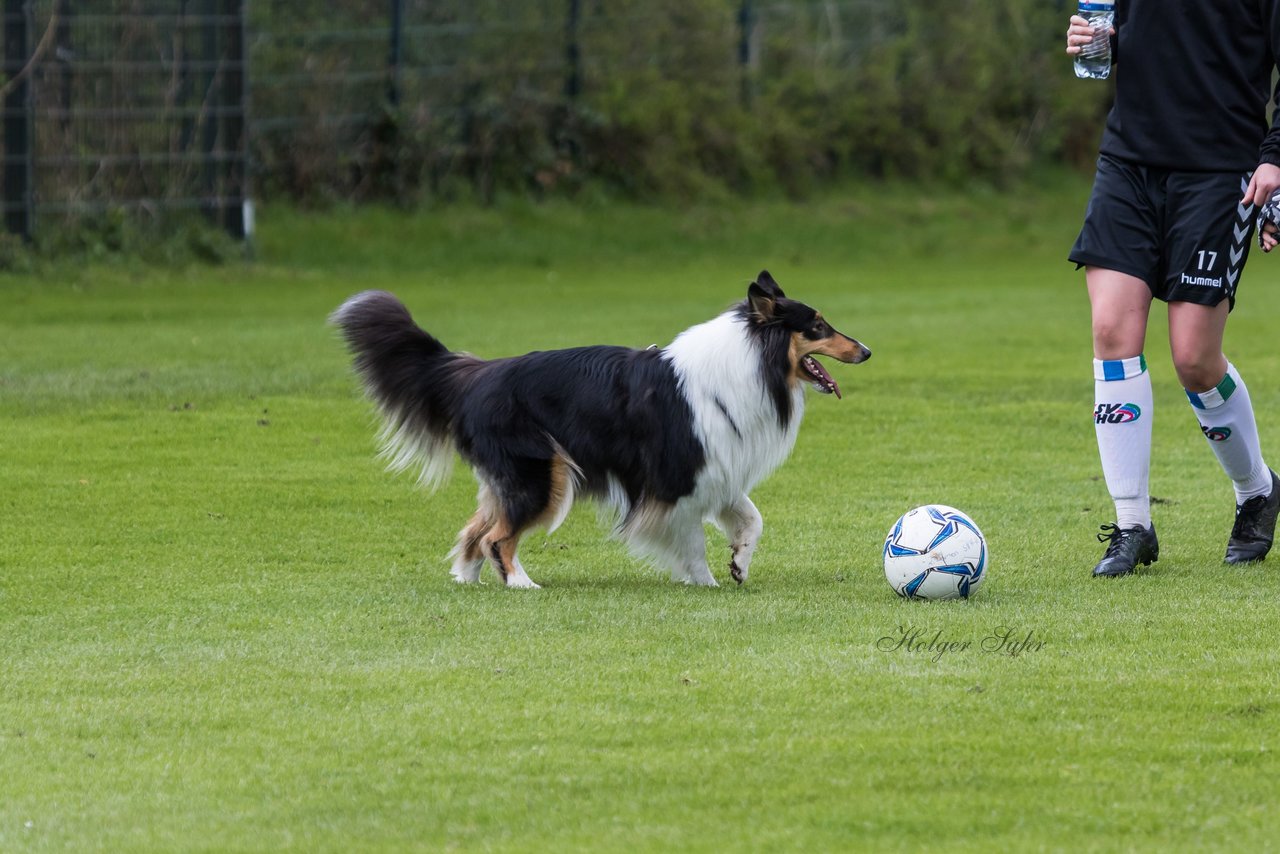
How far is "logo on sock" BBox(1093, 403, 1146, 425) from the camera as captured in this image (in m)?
7.06

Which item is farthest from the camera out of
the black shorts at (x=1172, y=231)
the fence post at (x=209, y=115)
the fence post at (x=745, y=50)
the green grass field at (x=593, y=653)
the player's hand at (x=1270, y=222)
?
the fence post at (x=745, y=50)

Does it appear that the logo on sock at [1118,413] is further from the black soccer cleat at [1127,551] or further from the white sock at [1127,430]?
the black soccer cleat at [1127,551]

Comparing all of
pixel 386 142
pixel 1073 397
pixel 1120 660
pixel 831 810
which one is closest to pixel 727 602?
pixel 1120 660

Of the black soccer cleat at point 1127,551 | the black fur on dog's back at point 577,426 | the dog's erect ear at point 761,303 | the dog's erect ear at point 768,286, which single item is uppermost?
the dog's erect ear at point 768,286

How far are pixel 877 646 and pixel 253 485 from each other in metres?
4.34

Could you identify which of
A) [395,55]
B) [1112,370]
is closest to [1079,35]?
[1112,370]

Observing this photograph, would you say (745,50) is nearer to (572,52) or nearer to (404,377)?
(572,52)

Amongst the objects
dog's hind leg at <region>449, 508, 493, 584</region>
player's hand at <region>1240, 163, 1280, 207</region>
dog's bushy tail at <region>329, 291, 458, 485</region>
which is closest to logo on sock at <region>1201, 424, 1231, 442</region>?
player's hand at <region>1240, 163, 1280, 207</region>

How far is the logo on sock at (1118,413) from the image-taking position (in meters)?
7.06

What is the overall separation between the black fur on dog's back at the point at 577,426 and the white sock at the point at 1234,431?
203 cm

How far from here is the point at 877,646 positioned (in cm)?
576

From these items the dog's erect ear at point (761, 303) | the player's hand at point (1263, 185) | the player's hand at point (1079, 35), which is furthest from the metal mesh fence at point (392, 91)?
the player's hand at point (1263, 185)

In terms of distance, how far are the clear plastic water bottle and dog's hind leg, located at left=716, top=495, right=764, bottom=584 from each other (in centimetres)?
213

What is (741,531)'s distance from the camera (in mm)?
7348
